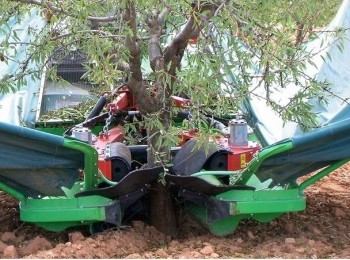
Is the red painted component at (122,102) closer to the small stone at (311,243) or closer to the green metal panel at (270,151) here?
the green metal panel at (270,151)

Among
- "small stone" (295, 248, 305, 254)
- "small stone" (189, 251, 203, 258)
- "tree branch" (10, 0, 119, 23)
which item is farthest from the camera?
"small stone" (295, 248, 305, 254)

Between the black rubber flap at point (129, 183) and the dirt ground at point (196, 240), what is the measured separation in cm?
20

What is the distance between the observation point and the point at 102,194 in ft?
13.1

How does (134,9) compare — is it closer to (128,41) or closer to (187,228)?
(128,41)

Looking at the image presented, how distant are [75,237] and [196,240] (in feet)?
2.01

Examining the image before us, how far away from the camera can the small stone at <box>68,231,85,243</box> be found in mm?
3995

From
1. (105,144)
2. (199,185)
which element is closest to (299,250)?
(199,185)

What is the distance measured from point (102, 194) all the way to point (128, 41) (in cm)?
76

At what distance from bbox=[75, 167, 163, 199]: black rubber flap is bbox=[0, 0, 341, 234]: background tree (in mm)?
96

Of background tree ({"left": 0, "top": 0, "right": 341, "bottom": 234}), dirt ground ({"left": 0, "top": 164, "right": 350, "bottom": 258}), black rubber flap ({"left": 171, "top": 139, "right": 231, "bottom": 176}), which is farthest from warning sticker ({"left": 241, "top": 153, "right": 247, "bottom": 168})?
background tree ({"left": 0, "top": 0, "right": 341, "bottom": 234})

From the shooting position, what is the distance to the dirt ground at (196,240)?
3.88 m

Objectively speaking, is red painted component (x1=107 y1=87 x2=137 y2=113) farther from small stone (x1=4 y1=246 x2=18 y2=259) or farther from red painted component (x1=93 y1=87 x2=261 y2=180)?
small stone (x1=4 y1=246 x2=18 y2=259)

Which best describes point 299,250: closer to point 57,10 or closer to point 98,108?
point 57,10

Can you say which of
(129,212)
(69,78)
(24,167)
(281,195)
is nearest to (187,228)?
(129,212)
